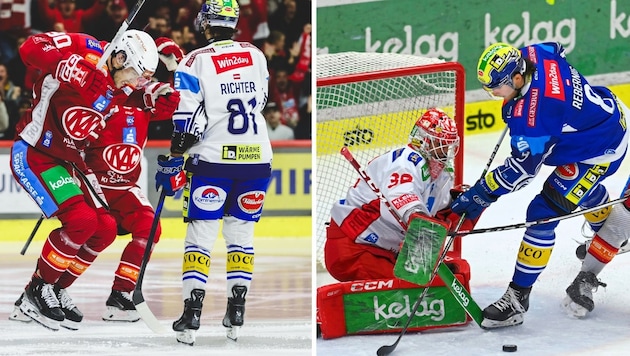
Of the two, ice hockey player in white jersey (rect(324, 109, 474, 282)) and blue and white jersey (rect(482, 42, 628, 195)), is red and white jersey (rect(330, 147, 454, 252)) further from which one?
blue and white jersey (rect(482, 42, 628, 195))

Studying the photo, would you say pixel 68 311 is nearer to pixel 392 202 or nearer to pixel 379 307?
pixel 379 307

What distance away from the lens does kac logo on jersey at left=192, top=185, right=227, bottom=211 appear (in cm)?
402

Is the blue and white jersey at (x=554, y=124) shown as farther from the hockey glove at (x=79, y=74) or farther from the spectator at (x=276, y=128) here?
the spectator at (x=276, y=128)

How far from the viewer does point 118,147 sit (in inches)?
169

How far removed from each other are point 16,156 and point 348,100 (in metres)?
1.29

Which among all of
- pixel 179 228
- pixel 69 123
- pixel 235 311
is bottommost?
pixel 179 228

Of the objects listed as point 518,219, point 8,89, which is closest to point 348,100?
point 518,219

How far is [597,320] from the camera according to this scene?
173 inches

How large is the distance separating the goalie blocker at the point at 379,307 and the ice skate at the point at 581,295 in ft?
1.42

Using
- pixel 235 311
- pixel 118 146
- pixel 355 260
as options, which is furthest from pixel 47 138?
pixel 355 260

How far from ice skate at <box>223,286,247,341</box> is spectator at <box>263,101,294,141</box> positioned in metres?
1.66

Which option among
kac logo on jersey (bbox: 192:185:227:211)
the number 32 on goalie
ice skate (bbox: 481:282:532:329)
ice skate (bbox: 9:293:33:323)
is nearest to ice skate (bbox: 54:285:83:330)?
ice skate (bbox: 9:293:33:323)

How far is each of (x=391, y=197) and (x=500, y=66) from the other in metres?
0.54

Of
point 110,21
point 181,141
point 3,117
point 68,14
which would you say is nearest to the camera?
point 181,141
